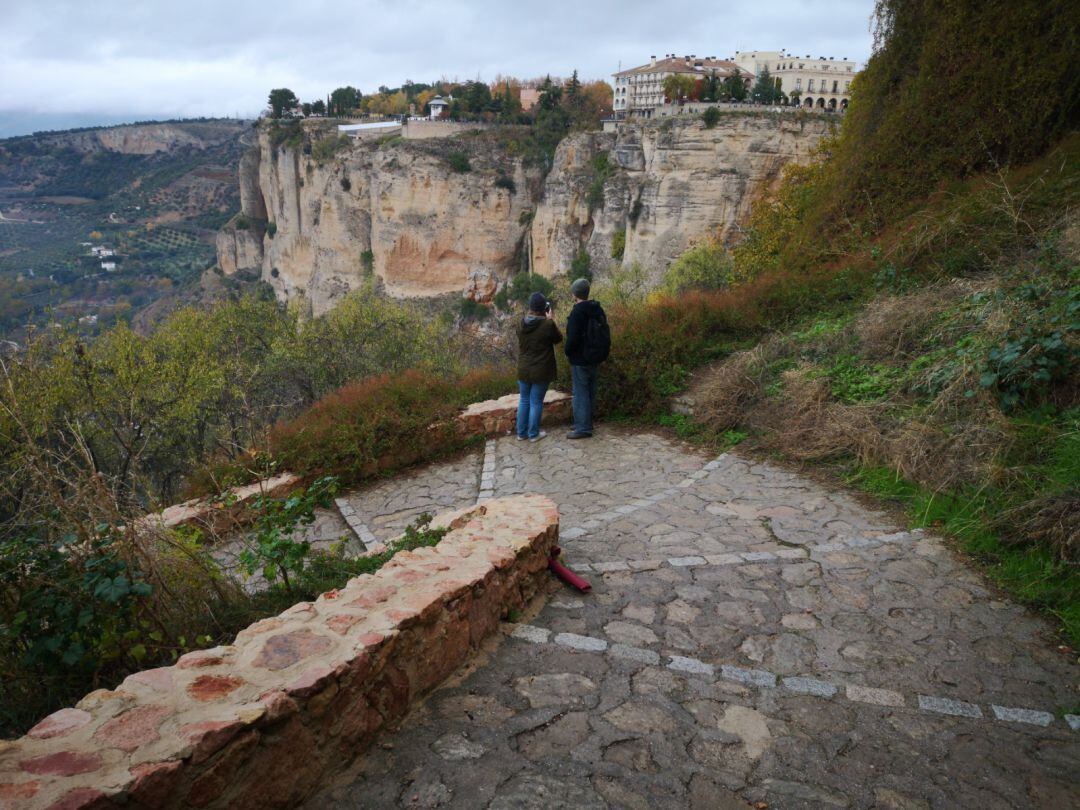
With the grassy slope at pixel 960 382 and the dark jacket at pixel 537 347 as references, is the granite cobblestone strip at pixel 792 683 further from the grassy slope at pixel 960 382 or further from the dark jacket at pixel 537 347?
the dark jacket at pixel 537 347

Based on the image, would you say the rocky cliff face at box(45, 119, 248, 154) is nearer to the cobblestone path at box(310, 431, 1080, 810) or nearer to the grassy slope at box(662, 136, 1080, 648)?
the grassy slope at box(662, 136, 1080, 648)

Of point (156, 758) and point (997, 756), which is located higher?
point (156, 758)

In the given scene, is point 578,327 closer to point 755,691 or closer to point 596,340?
point 596,340

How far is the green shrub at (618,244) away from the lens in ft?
136

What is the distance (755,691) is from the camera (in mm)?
2887

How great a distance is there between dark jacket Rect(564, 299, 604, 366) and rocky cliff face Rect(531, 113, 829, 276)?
31306mm

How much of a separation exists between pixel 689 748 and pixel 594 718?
15.3 inches

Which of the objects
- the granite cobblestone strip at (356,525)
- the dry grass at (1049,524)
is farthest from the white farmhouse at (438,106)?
the dry grass at (1049,524)

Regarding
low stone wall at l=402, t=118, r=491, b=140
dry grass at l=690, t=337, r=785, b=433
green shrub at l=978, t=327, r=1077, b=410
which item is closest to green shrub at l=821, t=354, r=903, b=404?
dry grass at l=690, t=337, r=785, b=433

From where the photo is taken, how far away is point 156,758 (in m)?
1.82

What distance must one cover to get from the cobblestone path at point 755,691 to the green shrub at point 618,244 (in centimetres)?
3850

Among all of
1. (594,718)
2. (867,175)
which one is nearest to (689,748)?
(594,718)

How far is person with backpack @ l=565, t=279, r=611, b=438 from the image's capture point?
22.1ft

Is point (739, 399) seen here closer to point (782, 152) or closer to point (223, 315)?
point (223, 315)
